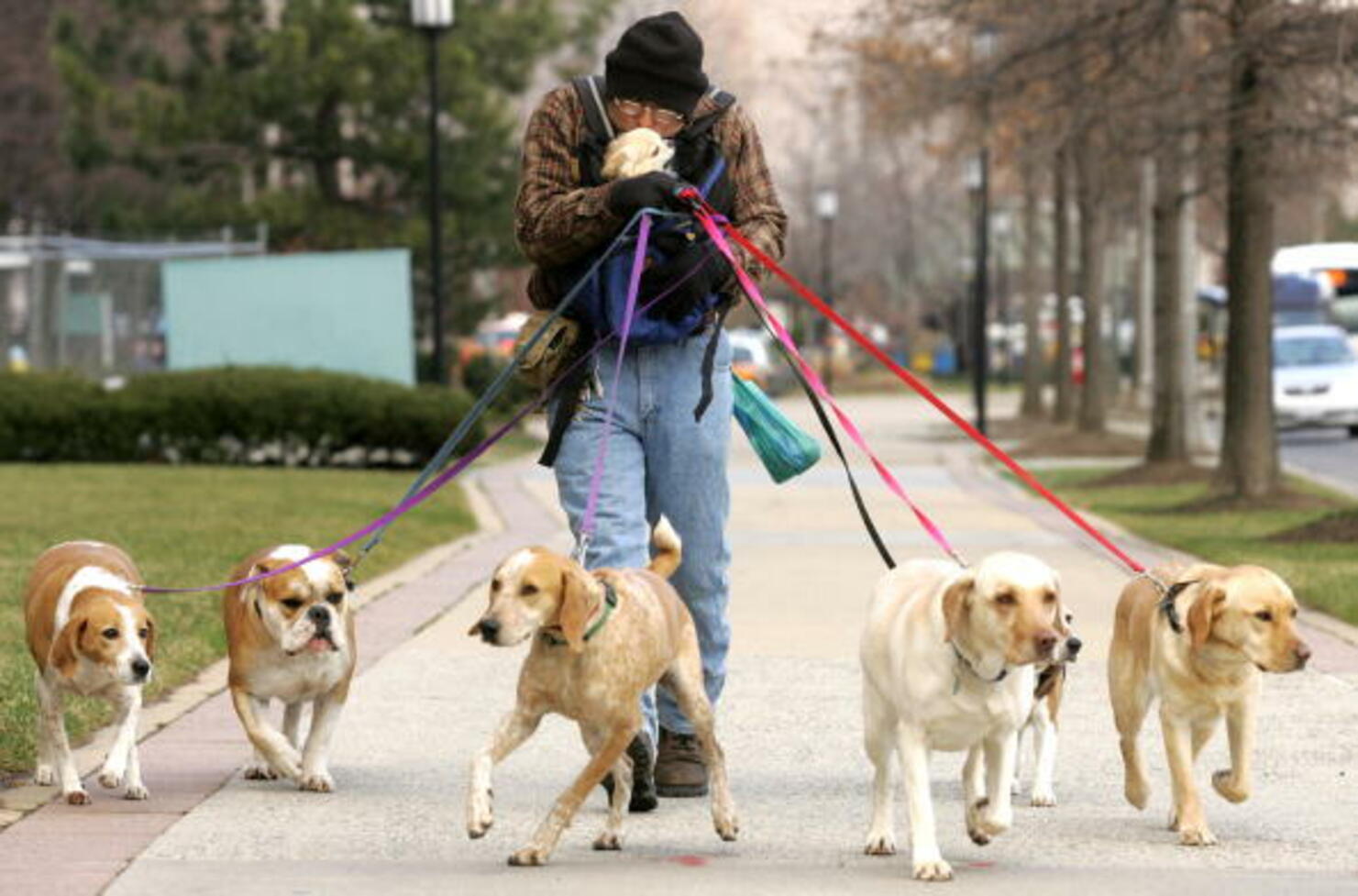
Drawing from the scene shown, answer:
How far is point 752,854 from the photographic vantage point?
7.12 m

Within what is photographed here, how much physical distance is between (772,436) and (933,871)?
1.82 m

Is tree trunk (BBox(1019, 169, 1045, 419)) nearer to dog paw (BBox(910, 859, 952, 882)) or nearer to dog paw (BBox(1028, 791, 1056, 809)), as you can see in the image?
dog paw (BBox(1028, 791, 1056, 809))

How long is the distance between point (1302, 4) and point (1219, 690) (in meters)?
13.2

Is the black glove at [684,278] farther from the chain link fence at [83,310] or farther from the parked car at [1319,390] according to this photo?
the parked car at [1319,390]

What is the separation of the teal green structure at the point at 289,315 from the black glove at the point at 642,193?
82.4 ft

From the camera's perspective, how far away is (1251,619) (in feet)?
22.8

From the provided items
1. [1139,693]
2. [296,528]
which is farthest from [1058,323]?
[1139,693]

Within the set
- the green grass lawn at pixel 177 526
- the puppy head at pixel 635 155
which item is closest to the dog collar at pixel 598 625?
the puppy head at pixel 635 155

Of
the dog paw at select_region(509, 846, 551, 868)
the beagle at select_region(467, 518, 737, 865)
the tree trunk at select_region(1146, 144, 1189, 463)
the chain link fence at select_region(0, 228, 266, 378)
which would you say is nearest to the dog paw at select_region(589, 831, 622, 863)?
the beagle at select_region(467, 518, 737, 865)

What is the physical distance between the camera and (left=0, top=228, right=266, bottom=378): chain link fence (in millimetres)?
34969

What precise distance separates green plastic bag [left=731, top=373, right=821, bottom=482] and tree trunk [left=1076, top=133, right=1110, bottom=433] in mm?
26767

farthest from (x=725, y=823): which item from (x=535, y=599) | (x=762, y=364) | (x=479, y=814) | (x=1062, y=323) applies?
(x=762, y=364)

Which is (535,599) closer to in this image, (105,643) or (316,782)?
(105,643)

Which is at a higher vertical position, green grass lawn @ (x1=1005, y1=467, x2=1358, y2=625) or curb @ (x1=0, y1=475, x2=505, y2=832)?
curb @ (x1=0, y1=475, x2=505, y2=832)
